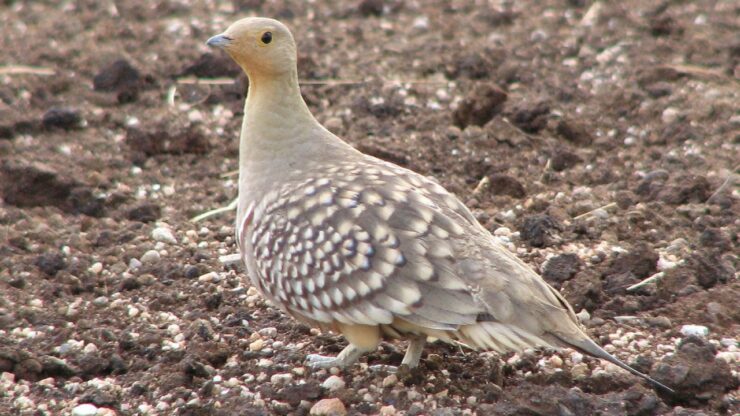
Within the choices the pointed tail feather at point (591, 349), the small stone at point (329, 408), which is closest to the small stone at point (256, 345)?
the small stone at point (329, 408)

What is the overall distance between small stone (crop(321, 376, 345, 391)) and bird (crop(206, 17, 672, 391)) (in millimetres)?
111

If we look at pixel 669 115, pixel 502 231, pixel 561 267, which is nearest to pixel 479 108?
pixel 669 115

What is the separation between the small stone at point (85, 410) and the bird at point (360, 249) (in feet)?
3.00

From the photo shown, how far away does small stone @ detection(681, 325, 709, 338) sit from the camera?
5367mm

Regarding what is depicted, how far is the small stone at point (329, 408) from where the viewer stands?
4871mm

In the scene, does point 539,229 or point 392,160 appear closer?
point 539,229

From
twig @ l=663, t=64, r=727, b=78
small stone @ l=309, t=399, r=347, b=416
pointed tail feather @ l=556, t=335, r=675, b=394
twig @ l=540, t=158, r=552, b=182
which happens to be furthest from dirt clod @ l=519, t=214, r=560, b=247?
twig @ l=663, t=64, r=727, b=78

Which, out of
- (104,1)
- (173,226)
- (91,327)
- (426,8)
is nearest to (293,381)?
(91,327)

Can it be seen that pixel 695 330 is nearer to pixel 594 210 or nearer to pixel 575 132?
pixel 594 210

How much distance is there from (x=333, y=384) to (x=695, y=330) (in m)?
1.69

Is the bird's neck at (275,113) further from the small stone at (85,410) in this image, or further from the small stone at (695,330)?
the small stone at (695,330)

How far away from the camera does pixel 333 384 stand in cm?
514

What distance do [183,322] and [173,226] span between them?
Result: 3.95 ft

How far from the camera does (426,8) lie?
34.3ft
